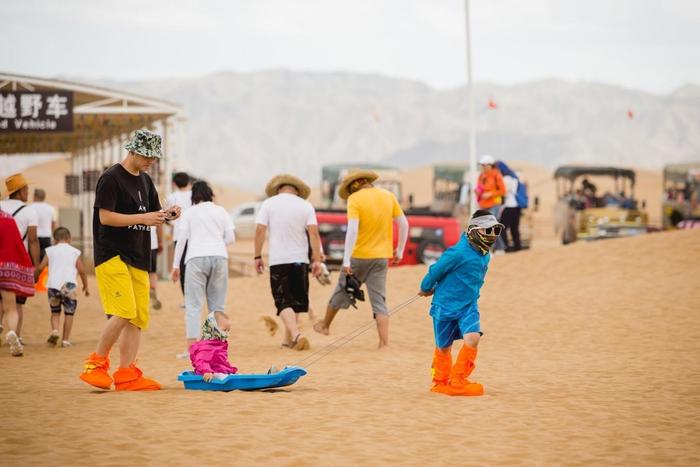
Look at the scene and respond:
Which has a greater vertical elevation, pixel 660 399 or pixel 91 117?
pixel 91 117

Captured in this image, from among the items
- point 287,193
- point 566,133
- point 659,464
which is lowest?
point 659,464

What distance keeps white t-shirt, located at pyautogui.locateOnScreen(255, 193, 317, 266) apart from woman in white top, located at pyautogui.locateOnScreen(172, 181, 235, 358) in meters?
0.79

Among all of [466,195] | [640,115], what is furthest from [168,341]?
[640,115]

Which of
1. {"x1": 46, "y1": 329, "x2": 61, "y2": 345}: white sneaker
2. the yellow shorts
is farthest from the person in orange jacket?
the yellow shorts

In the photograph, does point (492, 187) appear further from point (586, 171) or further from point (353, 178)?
point (586, 171)

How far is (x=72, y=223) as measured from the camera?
31.7 m

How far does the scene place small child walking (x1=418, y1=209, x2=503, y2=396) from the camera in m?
8.34

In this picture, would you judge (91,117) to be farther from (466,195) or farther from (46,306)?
(46,306)

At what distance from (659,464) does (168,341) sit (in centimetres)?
793

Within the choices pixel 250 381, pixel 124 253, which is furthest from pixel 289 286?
pixel 124 253

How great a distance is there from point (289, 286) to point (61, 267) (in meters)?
2.83

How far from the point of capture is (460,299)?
8414 mm

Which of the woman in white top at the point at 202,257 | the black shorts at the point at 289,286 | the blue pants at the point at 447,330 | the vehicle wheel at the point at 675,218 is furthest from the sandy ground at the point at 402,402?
the vehicle wheel at the point at 675,218

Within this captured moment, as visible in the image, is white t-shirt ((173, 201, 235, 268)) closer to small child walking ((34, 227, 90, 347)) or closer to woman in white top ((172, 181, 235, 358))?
woman in white top ((172, 181, 235, 358))
